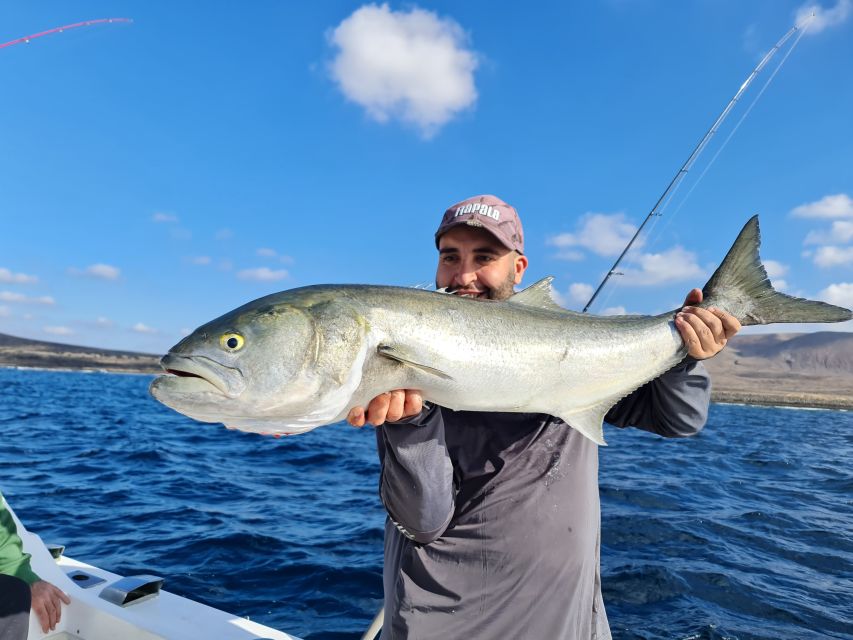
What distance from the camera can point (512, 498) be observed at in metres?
Answer: 2.71

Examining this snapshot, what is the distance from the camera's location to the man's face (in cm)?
323

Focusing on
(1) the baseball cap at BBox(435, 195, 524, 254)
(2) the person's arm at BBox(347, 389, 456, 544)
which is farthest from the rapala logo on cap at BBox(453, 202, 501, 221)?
(2) the person's arm at BBox(347, 389, 456, 544)

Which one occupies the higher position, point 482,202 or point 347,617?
point 482,202

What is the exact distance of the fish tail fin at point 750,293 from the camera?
328 centimetres

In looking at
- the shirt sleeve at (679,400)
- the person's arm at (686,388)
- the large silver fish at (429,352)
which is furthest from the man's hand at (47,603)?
the shirt sleeve at (679,400)

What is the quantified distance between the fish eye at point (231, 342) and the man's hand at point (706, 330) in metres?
2.44

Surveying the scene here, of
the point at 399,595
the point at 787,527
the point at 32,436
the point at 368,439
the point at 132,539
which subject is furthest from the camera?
the point at 368,439

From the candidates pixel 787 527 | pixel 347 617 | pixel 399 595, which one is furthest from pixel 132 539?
pixel 787 527

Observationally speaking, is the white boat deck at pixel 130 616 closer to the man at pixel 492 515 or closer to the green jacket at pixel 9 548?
the green jacket at pixel 9 548

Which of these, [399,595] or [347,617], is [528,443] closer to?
[399,595]

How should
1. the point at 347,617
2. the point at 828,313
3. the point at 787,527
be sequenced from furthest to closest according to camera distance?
the point at 787,527, the point at 347,617, the point at 828,313

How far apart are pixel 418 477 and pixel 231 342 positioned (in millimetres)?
1053

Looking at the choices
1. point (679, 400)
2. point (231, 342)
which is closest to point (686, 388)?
point (679, 400)

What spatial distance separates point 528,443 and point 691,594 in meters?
5.27
